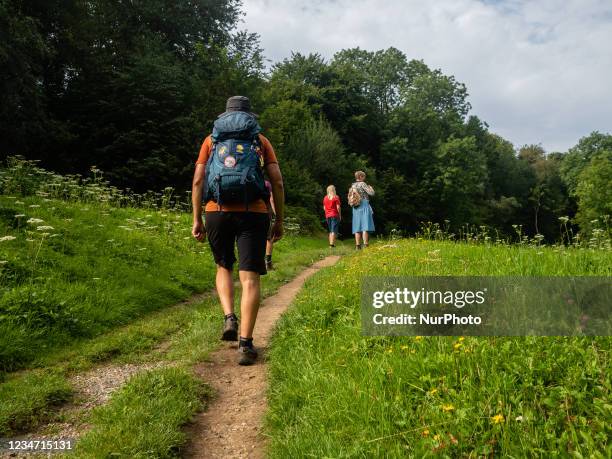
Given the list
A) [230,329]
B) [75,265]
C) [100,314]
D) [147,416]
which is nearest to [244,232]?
[230,329]

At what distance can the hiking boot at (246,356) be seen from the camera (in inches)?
172

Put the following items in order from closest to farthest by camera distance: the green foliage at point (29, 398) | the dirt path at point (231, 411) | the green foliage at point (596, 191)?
the dirt path at point (231, 411) < the green foliage at point (29, 398) < the green foliage at point (596, 191)

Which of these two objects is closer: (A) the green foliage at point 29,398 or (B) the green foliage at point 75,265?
(A) the green foliage at point 29,398

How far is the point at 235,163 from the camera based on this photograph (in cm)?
425

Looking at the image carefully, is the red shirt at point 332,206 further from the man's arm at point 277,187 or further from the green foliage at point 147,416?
the green foliage at point 147,416

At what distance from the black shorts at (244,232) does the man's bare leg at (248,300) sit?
0.25 feet

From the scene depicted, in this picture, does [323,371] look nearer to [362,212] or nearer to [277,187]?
[277,187]

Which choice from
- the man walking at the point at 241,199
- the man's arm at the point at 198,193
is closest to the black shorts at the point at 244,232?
the man walking at the point at 241,199

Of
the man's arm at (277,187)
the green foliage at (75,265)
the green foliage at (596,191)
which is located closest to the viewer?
the man's arm at (277,187)

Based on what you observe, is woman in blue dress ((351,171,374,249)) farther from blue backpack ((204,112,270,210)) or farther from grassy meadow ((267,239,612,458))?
grassy meadow ((267,239,612,458))

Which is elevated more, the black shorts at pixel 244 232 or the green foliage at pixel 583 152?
the green foliage at pixel 583 152

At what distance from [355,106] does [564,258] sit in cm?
4718

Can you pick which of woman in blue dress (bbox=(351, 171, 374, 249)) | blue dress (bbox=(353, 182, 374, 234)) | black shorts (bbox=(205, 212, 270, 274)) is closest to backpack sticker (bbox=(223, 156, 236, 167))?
black shorts (bbox=(205, 212, 270, 274))

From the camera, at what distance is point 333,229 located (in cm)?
1527
